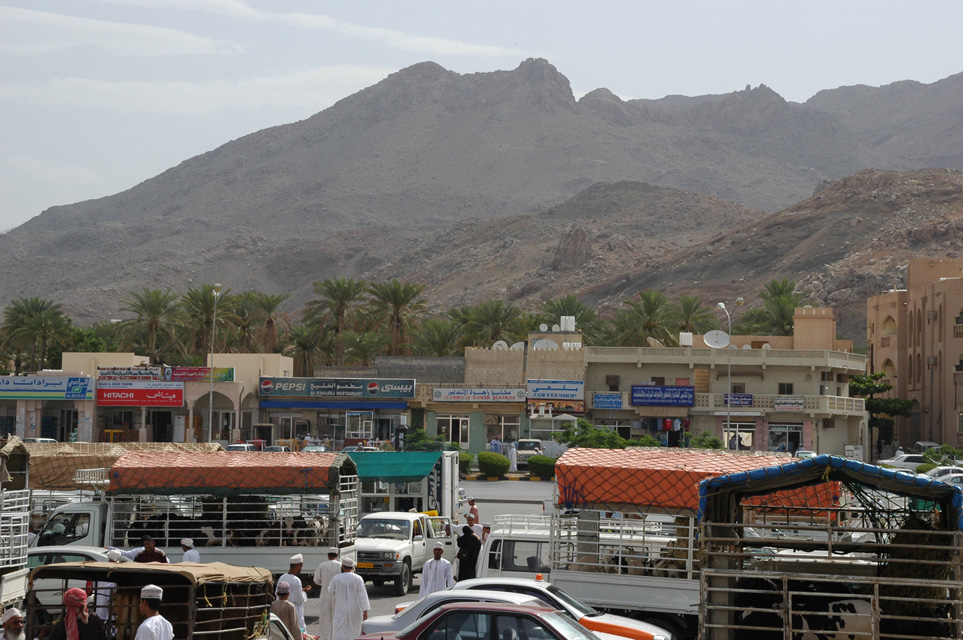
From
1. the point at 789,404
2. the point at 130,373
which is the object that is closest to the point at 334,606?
the point at 130,373

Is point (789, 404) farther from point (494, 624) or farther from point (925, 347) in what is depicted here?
point (494, 624)

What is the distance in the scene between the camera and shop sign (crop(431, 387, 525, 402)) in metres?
61.8

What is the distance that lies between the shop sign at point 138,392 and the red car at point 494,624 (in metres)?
51.1

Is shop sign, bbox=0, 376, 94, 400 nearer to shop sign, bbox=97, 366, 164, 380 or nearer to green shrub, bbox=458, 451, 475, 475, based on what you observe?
shop sign, bbox=97, 366, 164, 380

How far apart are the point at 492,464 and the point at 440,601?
3819 centimetres

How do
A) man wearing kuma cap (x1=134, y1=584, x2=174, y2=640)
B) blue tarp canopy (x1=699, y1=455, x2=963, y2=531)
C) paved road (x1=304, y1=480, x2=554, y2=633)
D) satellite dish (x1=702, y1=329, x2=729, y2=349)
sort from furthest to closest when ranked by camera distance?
satellite dish (x1=702, y1=329, x2=729, y2=349), paved road (x1=304, y1=480, x2=554, y2=633), blue tarp canopy (x1=699, y1=455, x2=963, y2=531), man wearing kuma cap (x1=134, y1=584, x2=174, y2=640)

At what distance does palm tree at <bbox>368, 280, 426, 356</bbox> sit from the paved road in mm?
25157

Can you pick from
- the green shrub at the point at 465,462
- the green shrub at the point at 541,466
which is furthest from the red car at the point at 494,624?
the green shrub at the point at 465,462

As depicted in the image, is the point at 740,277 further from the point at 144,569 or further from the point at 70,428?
the point at 144,569

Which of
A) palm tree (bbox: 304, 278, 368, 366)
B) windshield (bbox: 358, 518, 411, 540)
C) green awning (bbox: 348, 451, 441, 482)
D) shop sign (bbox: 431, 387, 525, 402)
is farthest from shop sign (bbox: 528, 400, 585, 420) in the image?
windshield (bbox: 358, 518, 411, 540)

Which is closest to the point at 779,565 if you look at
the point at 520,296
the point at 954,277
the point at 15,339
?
the point at 954,277

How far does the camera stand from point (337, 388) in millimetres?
62594

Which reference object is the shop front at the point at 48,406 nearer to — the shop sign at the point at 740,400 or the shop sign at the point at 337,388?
the shop sign at the point at 337,388

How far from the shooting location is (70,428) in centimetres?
6266
